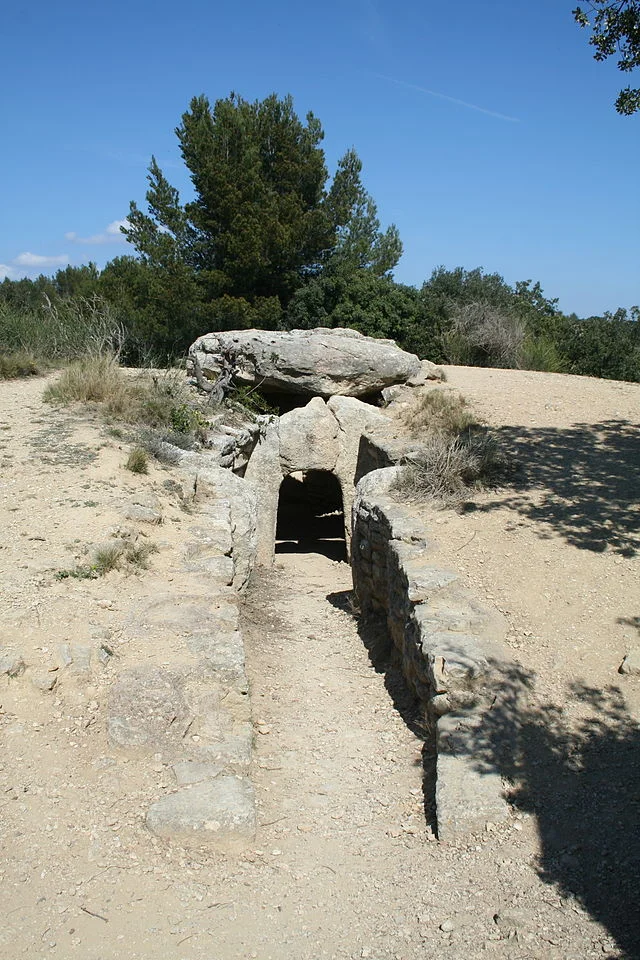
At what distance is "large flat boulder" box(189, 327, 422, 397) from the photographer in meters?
11.4

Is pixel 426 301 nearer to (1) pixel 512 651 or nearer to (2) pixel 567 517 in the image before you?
(2) pixel 567 517

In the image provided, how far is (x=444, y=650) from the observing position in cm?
480

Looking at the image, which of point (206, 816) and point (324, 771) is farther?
point (324, 771)

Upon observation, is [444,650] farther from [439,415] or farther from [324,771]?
[439,415]

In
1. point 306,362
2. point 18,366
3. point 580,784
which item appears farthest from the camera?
point 306,362

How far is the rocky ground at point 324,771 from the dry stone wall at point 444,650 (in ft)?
0.42

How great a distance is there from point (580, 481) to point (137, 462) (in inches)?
174

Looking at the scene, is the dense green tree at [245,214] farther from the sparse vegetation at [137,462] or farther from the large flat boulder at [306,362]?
the sparse vegetation at [137,462]

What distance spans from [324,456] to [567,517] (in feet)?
17.8

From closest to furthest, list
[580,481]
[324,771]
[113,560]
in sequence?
1. [324,771]
2. [113,560]
3. [580,481]

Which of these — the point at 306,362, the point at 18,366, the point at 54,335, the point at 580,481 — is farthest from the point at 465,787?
the point at 54,335

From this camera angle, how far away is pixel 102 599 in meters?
5.06

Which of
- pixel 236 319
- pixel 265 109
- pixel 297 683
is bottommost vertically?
pixel 297 683

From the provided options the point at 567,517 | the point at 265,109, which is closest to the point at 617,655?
the point at 567,517
